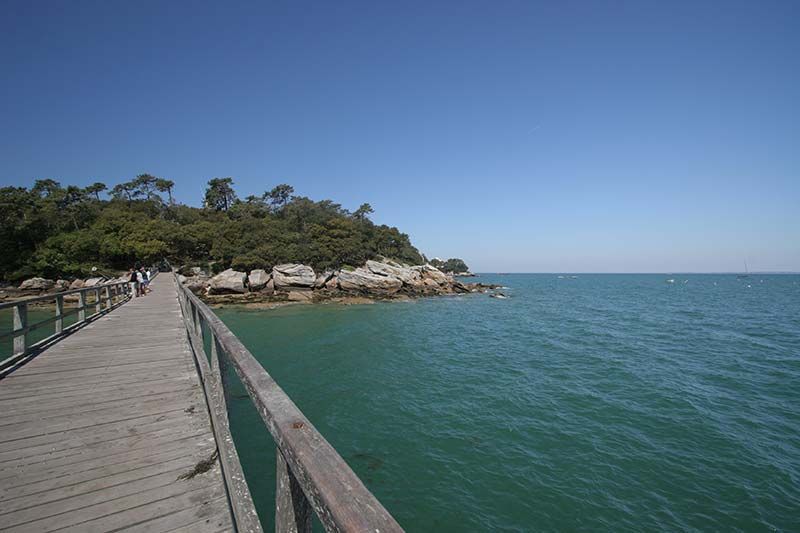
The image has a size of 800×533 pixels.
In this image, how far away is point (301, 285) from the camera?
35.7m

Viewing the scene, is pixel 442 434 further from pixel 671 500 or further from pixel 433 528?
pixel 671 500

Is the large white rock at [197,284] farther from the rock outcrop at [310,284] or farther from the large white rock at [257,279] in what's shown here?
the large white rock at [257,279]

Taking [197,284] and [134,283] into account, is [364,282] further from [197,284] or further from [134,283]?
[134,283]

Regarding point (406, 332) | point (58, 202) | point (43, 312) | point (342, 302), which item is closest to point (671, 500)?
point (406, 332)

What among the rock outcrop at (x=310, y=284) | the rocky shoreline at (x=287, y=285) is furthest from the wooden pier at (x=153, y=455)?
the rock outcrop at (x=310, y=284)

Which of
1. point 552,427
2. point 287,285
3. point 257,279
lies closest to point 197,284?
point 257,279

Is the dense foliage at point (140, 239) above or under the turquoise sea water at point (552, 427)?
above

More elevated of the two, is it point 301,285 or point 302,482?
point 302,482

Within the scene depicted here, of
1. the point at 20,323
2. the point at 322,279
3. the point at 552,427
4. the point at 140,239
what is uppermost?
the point at 140,239

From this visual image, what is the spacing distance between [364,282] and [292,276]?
8054 millimetres

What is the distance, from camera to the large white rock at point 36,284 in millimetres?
30453

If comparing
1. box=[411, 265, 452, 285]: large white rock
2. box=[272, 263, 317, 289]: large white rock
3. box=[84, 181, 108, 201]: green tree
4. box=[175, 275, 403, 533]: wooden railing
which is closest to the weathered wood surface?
box=[175, 275, 403, 533]: wooden railing

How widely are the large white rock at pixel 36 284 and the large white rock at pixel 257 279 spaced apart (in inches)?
698

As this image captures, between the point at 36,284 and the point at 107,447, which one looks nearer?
the point at 107,447
